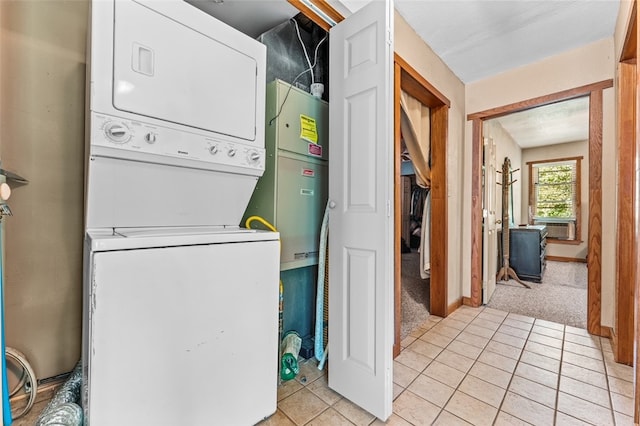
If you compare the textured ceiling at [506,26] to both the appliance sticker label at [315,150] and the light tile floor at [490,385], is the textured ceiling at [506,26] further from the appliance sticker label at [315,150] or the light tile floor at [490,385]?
the light tile floor at [490,385]

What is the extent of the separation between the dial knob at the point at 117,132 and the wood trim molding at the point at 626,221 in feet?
9.31

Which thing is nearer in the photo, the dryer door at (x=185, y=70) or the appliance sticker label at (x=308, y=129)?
the dryer door at (x=185, y=70)

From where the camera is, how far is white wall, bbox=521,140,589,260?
204 inches

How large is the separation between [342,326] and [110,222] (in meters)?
1.16

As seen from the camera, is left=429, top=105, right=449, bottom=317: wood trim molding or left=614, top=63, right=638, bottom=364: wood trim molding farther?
left=429, top=105, right=449, bottom=317: wood trim molding

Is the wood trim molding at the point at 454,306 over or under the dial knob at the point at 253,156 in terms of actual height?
under

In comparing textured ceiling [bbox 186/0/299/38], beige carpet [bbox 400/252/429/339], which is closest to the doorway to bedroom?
beige carpet [bbox 400/252/429/339]

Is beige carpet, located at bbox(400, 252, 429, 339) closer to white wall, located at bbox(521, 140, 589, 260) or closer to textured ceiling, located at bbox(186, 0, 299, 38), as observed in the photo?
textured ceiling, located at bbox(186, 0, 299, 38)

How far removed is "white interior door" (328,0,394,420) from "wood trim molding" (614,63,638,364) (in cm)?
174

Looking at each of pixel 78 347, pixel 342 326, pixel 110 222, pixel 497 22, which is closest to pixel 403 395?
pixel 342 326

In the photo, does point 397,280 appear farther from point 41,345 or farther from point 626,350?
point 41,345

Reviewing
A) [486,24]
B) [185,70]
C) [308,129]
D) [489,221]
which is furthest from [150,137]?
[489,221]

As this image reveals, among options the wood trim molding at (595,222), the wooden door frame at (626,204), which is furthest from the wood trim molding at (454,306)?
the wooden door frame at (626,204)

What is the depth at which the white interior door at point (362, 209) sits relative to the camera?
48.9 inches
